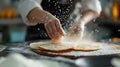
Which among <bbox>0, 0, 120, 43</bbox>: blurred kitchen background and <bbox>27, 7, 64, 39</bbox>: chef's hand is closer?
<bbox>27, 7, 64, 39</bbox>: chef's hand

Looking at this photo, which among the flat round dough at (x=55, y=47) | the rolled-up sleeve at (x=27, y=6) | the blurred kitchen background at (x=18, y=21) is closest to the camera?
the flat round dough at (x=55, y=47)

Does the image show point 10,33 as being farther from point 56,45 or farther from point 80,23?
point 56,45

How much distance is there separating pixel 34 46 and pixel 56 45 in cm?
7

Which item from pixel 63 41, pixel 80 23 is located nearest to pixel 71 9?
pixel 80 23

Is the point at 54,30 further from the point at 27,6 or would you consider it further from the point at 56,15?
the point at 56,15

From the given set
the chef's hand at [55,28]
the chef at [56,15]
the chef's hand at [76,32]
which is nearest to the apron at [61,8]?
the chef at [56,15]

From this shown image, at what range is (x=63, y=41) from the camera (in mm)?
933

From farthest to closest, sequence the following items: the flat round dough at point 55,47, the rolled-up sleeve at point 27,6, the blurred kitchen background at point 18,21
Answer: the blurred kitchen background at point 18,21 → the rolled-up sleeve at point 27,6 → the flat round dough at point 55,47

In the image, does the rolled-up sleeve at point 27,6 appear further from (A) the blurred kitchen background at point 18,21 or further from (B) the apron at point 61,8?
(A) the blurred kitchen background at point 18,21

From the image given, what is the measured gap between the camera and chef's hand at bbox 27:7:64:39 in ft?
2.85

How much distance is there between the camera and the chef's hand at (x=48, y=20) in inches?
34.1

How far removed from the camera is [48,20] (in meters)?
0.90

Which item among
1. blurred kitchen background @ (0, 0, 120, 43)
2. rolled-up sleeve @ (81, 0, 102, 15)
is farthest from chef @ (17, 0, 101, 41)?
blurred kitchen background @ (0, 0, 120, 43)

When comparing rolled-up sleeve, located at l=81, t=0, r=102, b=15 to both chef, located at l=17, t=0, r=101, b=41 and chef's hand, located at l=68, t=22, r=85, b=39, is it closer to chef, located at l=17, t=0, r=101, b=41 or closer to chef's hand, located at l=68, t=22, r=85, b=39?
chef, located at l=17, t=0, r=101, b=41
